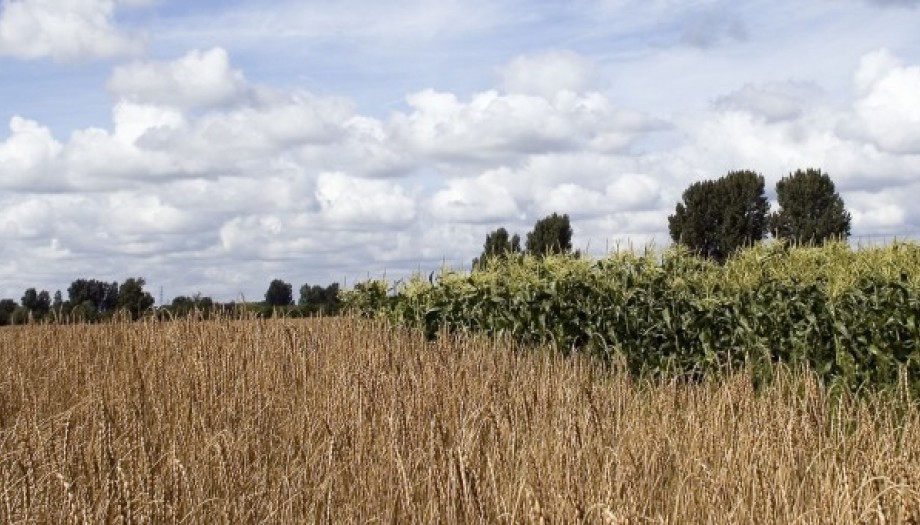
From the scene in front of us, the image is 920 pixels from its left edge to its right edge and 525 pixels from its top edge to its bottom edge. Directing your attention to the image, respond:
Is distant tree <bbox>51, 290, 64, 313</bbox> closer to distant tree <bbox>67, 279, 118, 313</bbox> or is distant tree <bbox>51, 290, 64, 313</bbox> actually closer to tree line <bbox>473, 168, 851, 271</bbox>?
distant tree <bbox>67, 279, 118, 313</bbox>

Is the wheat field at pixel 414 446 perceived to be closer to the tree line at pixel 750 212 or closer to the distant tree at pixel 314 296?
the distant tree at pixel 314 296

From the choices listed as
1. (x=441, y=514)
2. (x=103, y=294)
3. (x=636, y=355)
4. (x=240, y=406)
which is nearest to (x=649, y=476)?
(x=441, y=514)

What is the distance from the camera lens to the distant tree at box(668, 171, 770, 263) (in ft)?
93.5

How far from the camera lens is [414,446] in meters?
5.73

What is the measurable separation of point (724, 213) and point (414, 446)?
2424 centimetres

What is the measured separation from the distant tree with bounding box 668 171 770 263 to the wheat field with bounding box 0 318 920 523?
19661 millimetres

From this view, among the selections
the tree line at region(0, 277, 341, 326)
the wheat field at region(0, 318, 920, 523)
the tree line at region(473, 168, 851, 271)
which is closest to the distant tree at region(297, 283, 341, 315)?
the tree line at region(0, 277, 341, 326)

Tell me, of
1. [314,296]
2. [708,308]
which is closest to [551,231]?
[314,296]

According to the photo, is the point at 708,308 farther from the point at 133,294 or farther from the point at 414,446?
the point at 133,294

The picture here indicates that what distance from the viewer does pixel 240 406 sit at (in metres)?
7.31

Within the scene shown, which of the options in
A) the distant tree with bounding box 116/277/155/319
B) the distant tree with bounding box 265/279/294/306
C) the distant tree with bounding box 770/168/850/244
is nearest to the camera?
the distant tree with bounding box 116/277/155/319

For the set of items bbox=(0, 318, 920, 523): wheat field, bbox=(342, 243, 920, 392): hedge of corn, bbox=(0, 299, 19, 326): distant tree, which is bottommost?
bbox=(0, 318, 920, 523): wheat field

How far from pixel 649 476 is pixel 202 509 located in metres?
2.22

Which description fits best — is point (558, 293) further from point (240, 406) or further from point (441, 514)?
point (441, 514)
